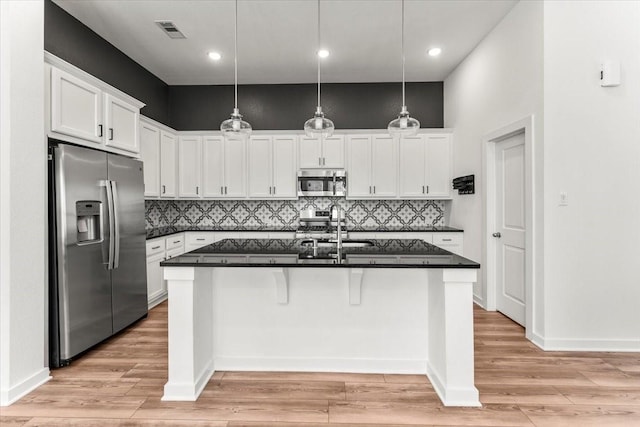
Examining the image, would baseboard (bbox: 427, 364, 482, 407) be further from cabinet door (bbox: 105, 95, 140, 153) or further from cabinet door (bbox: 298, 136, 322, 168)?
cabinet door (bbox: 298, 136, 322, 168)

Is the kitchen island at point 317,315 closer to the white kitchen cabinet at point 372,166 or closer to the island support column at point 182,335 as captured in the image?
the island support column at point 182,335

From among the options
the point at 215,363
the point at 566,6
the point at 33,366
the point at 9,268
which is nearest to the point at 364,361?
the point at 215,363

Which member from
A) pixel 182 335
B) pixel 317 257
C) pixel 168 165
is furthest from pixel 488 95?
pixel 168 165

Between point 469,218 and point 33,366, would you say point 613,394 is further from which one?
Result: point 33,366

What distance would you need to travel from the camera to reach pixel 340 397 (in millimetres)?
2383

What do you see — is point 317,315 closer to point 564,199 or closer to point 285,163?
point 564,199

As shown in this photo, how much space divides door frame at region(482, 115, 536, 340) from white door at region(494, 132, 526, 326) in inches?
2.1

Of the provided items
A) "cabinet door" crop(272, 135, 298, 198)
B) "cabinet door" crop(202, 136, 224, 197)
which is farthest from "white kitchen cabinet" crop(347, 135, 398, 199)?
"cabinet door" crop(202, 136, 224, 197)

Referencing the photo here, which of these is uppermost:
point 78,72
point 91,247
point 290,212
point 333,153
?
point 78,72

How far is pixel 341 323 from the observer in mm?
2738

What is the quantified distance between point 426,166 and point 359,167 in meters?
1.01

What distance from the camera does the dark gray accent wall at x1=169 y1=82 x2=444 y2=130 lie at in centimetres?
580

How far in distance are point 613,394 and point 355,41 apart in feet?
13.3

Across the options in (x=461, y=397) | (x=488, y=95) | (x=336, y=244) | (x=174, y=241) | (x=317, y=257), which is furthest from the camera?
(x=174, y=241)
